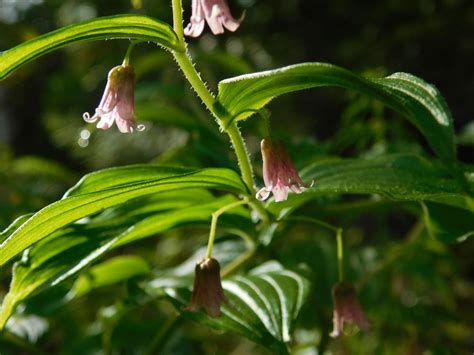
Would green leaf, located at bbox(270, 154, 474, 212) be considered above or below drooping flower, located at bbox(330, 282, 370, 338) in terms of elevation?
above

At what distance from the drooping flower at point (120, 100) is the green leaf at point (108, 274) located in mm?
428

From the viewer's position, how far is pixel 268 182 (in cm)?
105

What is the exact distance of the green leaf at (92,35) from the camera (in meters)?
0.86

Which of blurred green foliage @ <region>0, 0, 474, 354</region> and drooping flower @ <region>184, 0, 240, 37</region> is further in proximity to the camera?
blurred green foliage @ <region>0, 0, 474, 354</region>

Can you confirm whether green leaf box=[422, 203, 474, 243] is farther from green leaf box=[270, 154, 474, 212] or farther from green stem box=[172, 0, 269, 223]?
green stem box=[172, 0, 269, 223]

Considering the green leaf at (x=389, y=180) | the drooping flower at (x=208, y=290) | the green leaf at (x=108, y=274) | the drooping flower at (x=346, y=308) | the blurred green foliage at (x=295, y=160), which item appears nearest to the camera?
the green leaf at (x=389, y=180)

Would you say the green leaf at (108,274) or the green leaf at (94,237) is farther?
the green leaf at (108,274)

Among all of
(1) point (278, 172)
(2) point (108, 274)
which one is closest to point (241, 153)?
(1) point (278, 172)

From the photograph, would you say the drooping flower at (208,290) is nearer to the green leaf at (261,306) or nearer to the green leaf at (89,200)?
the green leaf at (261,306)

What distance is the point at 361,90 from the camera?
0.87m

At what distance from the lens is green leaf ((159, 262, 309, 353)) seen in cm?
104

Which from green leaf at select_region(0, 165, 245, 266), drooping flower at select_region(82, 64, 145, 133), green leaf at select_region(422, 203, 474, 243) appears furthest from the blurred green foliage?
green leaf at select_region(0, 165, 245, 266)

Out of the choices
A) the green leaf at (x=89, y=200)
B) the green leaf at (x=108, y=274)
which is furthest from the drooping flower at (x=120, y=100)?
the green leaf at (x=108, y=274)

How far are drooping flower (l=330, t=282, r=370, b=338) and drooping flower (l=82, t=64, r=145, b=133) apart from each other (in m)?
0.49
